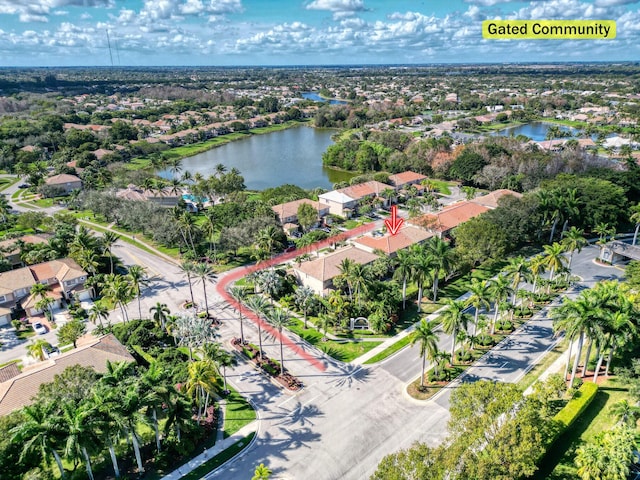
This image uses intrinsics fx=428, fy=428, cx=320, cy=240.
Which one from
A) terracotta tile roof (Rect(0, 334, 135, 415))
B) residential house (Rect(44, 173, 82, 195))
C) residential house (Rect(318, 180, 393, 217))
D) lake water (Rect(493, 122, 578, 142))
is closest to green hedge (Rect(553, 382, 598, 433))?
terracotta tile roof (Rect(0, 334, 135, 415))

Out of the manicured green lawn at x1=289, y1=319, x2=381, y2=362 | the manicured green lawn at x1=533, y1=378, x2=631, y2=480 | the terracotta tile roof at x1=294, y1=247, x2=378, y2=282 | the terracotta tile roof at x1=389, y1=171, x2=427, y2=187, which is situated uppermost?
the terracotta tile roof at x1=389, y1=171, x2=427, y2=187

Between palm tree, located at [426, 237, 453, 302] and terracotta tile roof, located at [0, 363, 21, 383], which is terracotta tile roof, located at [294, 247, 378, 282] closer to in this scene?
palm tree, located at [426, 237, 453, 302]

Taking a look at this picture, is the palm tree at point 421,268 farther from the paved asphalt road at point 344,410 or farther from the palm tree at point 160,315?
the palm tree at point 160,315

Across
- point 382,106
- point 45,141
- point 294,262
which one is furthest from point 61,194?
point 382,106

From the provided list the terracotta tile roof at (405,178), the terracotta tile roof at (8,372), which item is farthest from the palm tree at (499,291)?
the terracotta tile roof at (405,178)

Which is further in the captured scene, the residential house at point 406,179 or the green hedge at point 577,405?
the residential house at point 406,179

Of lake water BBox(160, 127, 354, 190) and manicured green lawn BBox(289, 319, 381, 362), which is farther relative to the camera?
lake water BBox(160, 127, 354, 190)

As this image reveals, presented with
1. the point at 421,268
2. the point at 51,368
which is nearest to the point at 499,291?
the point at 421,268
